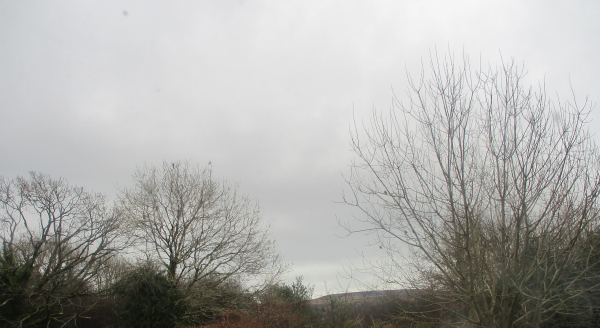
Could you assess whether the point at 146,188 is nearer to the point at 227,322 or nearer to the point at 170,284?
the point at 170,284

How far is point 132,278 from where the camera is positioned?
1559cm

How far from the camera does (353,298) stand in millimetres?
18547

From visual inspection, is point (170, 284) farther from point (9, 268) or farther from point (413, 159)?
point (413, 159)

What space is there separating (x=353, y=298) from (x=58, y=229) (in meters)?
15.0

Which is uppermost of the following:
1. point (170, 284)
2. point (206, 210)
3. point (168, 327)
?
point (206, 210)

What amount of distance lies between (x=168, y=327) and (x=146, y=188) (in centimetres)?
723

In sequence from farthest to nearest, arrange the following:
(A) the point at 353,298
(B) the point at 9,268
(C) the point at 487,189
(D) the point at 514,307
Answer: (A) the point at 353,298 < (B) the point at 9,268 < (C) the point at 487,189 < (D) the point at 514,307

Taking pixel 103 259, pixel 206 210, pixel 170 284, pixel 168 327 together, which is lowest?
pixel 168 327

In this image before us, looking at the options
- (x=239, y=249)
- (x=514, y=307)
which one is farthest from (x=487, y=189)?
(x=239, y=249)

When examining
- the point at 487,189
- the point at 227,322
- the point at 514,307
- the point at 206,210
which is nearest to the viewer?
the point at 514,307

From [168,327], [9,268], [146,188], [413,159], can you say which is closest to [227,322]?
[168,327]

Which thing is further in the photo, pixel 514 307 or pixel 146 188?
pixel 146 188

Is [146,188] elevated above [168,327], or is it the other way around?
[146,188]

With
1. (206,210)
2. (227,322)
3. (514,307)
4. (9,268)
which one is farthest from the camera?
(206,210)
